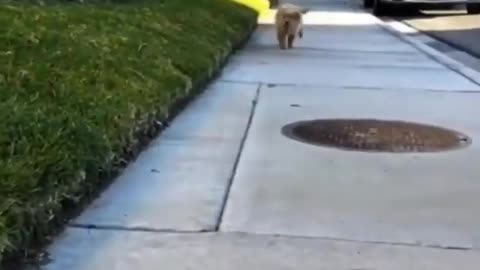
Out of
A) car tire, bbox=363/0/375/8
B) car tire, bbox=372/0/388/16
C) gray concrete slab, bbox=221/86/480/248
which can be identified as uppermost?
gray concrete slab, bbox=221/86/480/248

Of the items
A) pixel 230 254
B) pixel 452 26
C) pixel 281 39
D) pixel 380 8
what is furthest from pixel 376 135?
pixel 380 8

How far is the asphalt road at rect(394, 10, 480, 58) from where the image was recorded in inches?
637

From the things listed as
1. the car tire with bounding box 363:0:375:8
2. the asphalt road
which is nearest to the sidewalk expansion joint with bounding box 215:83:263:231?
the asphalt road

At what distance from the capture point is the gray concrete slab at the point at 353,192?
5.07 metres

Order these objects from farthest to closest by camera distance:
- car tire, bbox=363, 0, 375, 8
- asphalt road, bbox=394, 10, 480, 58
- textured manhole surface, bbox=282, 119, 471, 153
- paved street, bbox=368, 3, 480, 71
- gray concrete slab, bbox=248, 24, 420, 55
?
car tire, bbox=363, 0, 375, 8 < asphalt road, bbox=394, 10, 480, 58 < gray concrete slab, bbox=248, 24, 420, 55 < paved street, bbox=368, 3, 480, 71 < textured manhole surface, bbox=282, 119, 471, 153

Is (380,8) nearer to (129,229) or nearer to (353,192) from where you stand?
(353,192)

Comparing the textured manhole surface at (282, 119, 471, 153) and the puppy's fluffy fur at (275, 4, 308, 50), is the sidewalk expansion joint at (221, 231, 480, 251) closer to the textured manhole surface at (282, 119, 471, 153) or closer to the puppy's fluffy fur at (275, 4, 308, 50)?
the textured manhole surface at (282, 119, 471, 153)

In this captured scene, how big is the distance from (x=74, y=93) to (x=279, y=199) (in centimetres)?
138

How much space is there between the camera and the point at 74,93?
20.1 feet

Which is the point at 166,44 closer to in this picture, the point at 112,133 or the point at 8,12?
the point at 8,12

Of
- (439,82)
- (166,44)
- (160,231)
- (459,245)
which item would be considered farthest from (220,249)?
(439,82)

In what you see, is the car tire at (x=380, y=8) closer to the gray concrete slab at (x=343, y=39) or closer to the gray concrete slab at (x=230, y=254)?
the gray concrete slab at (x=343, y=39)

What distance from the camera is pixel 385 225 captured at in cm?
516

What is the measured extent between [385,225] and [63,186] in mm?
1569
